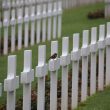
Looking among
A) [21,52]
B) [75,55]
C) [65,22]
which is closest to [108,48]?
[75,55]

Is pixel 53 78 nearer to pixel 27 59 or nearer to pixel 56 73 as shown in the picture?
pixel 56 73

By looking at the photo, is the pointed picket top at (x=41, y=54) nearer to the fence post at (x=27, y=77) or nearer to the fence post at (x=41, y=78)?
the fence post at (x=41, y=78)

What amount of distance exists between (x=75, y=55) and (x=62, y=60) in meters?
0.34

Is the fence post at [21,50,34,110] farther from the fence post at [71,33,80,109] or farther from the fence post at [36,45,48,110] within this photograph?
the fence post at [71,33,80,109]

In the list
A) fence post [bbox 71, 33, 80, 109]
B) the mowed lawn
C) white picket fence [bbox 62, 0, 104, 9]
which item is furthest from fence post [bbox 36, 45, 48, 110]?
white picket fence [bbox 62, 0, 104, 9]

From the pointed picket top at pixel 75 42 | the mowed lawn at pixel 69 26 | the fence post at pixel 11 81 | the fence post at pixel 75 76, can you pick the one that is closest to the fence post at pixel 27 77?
the fence post at pixel 11 81

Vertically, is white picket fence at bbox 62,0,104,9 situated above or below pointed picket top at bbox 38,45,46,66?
below

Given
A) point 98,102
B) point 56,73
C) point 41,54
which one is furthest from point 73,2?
point 41,54

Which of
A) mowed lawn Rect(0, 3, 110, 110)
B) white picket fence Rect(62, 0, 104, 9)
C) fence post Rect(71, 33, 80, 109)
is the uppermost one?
fence post Rect(71, 33, 80, 109)

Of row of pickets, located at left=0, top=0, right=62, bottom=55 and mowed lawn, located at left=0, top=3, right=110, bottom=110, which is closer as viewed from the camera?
mowed lawn, located at left=0, top=3, right=110, bottom=110

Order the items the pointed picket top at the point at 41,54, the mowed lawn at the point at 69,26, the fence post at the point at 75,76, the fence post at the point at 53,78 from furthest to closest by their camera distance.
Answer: the mowed lawn at the point at 69,26 → the fence post at the point at 75,76 → the fence post at the point at 53,78 → the pointed picket top at the point at 41,54

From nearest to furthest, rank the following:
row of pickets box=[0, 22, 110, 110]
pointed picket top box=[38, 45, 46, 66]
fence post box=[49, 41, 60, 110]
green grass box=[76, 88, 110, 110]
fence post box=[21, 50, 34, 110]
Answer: row of pickets box=[0, 22, 110, 110] < fence post box=[21, 50, 34, 110] < pointed picket top box=[38, 45, 46, 66] < fence post box=[49, 41, 60, 110] < green grass box=[76, 88, 110, 110]

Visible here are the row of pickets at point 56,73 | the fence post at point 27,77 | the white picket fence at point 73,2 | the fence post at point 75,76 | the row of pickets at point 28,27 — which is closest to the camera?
the row of pickets at point 56,73

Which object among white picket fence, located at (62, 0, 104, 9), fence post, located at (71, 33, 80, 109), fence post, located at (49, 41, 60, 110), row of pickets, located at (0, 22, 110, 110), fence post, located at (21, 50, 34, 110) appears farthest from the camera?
white picket fence, located at (62, 0, 104, 9)
